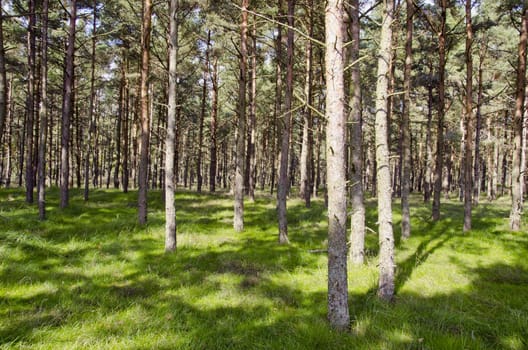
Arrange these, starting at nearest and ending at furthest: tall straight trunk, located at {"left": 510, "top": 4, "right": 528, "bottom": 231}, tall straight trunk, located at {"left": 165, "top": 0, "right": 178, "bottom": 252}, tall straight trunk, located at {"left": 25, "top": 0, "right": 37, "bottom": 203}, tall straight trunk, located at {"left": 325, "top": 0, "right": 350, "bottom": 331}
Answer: tall straight trunk, located at {"left": 325, "top": 0, "right": 350, "bottom": 331} < tall straight trunk, located at {"left": 165, "top": 0, "right": 178, "bottom": 252} < tall straight trunk, located at {"left": 510, "top": 4, "right": 528, "bottom": 231} < tall straight trunk, located at {"left": 25, "top": 0, "right": 37, "bottom": 203}

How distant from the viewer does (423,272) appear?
23.9 feet

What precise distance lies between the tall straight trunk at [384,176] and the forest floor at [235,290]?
1.53 ft

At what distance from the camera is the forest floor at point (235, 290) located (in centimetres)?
436

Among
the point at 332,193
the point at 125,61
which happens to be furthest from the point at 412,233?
the point at 125,61

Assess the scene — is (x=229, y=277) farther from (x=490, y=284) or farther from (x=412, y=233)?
(x=412, y=233)

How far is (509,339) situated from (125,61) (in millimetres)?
24094

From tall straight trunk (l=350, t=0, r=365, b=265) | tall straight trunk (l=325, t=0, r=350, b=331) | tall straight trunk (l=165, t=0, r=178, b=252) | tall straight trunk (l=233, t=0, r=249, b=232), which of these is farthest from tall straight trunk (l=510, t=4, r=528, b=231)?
tall straight trunk (l=165, t=0, r=178, b=252)

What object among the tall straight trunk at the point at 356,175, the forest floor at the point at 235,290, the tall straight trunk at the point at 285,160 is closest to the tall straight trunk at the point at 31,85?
the forest floor at the point at 235,290

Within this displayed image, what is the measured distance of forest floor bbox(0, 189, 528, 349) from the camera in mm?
4359

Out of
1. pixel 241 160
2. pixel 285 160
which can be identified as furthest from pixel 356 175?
pixel 241 160

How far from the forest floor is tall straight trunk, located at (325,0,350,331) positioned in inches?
17.7

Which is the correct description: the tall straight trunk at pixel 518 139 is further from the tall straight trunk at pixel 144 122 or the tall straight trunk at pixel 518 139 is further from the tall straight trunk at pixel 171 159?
the tall straight trunk at pixel 144 122

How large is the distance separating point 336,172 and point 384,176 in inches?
67.8

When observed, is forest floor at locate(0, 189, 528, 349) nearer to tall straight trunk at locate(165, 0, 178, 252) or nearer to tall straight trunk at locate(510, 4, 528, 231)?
tall straight trunk at locate(165, 0, 178, 252)
